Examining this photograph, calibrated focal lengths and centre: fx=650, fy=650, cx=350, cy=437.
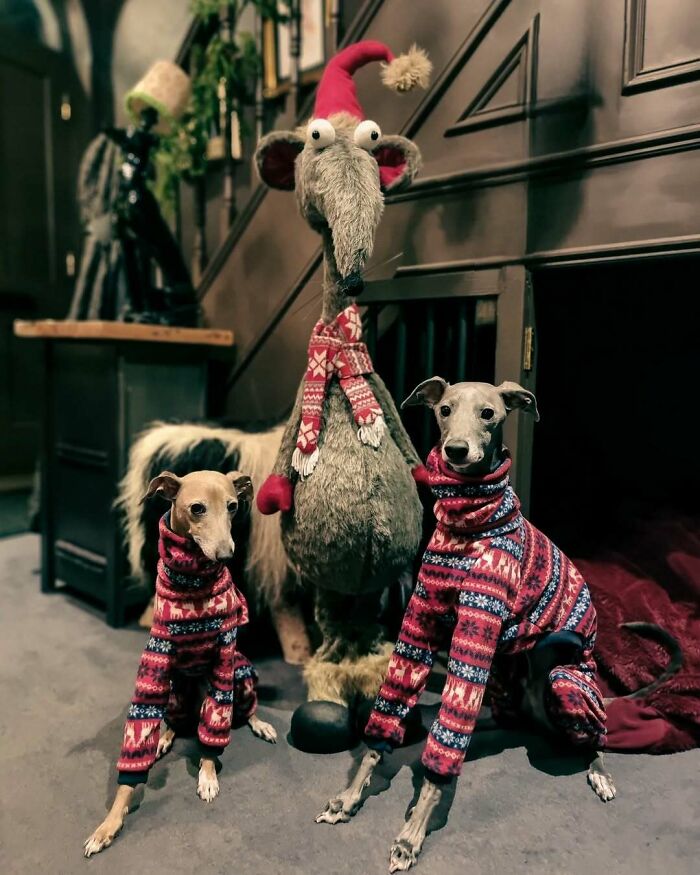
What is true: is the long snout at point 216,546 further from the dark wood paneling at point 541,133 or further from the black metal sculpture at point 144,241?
the black metal sculpture at point 144,241

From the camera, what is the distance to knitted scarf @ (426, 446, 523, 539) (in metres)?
1.18

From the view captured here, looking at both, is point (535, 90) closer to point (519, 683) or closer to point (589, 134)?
point (589, 134)

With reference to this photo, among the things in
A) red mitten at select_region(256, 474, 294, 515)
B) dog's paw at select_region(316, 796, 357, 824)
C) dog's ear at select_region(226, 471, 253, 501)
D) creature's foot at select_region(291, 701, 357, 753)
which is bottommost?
dog's paw at select_region(316, 796, 357, 824)

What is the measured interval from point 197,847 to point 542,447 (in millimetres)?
1631

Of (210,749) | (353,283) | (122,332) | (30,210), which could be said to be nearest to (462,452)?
(353,283)

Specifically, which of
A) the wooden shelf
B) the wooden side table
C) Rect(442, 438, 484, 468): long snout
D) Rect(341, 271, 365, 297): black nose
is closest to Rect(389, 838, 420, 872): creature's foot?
Rect(442, 438, 484, 468): long snout

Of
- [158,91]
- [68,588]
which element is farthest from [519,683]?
[158,91]

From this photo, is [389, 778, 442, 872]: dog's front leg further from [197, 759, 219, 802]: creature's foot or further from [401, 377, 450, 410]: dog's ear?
[401, 377, 450, 410]: dog's ear

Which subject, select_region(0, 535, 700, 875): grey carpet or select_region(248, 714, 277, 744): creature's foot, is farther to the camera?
select_region(248, 714, 277, 744): creature's foot

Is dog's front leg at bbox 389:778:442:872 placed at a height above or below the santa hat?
below

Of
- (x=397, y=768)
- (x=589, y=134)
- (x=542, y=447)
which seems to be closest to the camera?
(x=397, y=768)

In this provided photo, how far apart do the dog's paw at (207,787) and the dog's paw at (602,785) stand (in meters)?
0.74

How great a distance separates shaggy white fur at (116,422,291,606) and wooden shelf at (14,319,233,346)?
0.33m

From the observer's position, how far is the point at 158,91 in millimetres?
2305
